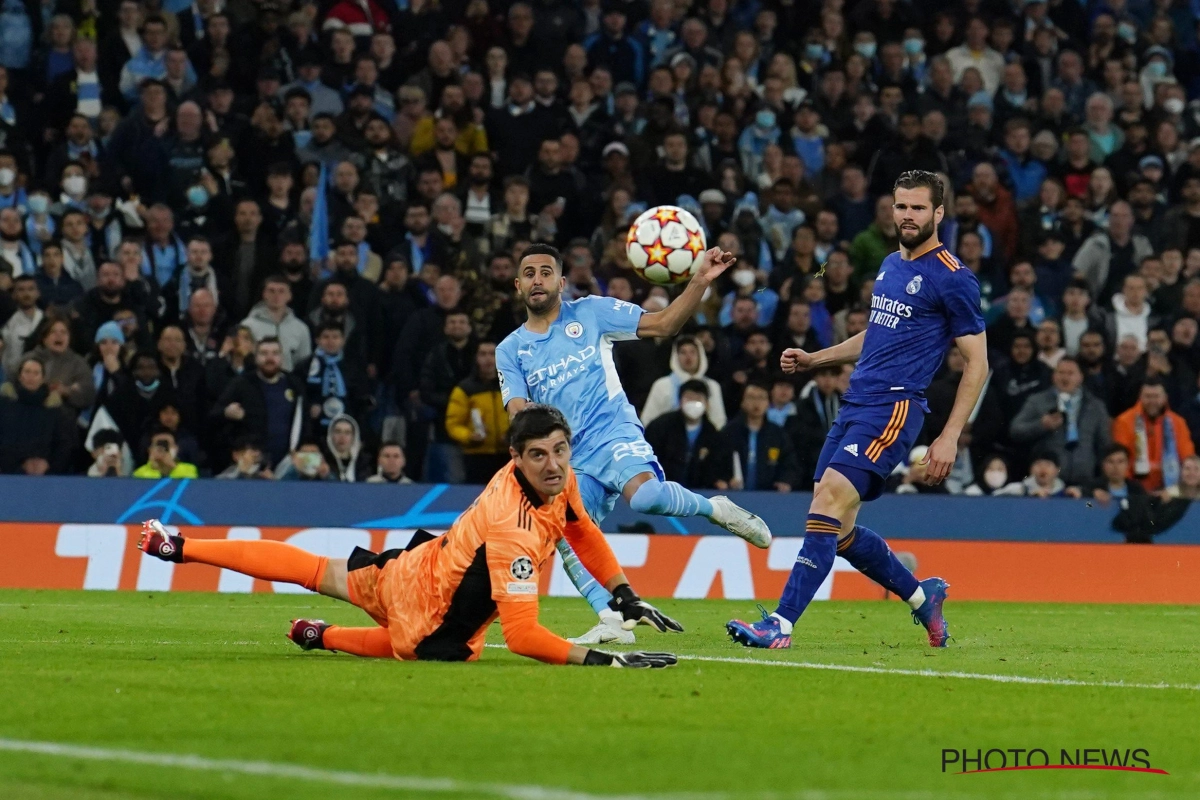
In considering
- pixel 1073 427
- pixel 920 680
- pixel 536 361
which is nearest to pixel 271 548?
pixel 536 361

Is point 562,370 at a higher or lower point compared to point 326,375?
higher

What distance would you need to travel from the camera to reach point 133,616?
40.3 ft

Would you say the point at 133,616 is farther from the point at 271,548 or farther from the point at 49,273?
the point at 49,273

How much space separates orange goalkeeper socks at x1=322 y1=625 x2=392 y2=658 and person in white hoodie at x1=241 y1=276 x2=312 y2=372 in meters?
8.43

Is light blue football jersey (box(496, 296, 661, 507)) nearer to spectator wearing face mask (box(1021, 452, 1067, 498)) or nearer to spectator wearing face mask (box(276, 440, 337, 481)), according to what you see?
spectator wearing face mask (box(276, 440, 337, 481))

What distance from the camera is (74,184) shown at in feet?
59.0

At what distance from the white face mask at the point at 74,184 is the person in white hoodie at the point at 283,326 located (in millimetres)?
2186

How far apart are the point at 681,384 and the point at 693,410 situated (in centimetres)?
43

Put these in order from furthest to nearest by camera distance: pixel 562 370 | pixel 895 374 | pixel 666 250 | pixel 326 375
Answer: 1. pixel 326 375
2. pixel 666 250
3. pixel 562 370
4. pixel 895 374

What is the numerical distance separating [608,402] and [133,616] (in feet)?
12.6

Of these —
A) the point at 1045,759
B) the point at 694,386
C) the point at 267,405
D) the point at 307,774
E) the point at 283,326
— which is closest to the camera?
the point at 307,774

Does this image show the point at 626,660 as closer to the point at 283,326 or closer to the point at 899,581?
the point at 899,581

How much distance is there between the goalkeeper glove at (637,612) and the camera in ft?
27.6

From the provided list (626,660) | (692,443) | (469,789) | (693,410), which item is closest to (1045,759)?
(469,789)
